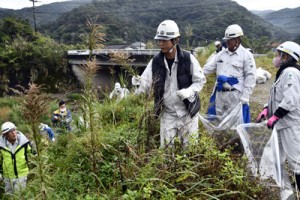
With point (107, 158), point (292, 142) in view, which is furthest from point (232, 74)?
point (107, 158)

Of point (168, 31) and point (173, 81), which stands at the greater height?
point (168, 31)

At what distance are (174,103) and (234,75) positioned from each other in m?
1.51

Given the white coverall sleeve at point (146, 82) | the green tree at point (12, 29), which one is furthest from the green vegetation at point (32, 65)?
the white coverall sleeve at point (146, 82)

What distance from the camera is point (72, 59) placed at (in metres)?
22.2

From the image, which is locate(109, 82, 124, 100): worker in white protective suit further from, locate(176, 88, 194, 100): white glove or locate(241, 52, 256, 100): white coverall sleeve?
locate(176, 88, 194, 100): white glove

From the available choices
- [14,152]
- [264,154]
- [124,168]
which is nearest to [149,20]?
[14,152]

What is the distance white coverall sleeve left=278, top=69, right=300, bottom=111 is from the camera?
282 cm

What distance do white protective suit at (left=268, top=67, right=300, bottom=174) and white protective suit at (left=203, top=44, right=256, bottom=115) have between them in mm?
1056

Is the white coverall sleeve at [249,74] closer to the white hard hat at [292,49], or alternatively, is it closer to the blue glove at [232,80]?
the blue glove at [232,80]

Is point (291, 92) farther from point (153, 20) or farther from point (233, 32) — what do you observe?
point (153, 20)

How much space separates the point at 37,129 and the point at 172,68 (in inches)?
69.6

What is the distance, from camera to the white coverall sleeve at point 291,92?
2820 mm

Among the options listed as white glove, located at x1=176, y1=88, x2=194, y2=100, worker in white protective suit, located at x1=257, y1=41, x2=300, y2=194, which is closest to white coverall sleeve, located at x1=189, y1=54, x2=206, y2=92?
white glove, located at x1=176, y1=88, x2=194, y2=100

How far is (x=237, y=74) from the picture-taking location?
4215mm
